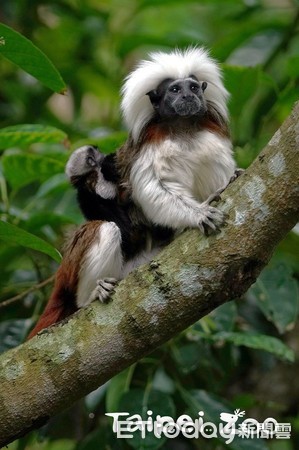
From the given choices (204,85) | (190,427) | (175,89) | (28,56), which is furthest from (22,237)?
(190,427)

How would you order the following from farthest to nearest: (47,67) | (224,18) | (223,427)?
1. (224,18)
2. (223,427)
3. (47,67)

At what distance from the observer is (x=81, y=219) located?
4348mm

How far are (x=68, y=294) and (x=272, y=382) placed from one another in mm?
2061

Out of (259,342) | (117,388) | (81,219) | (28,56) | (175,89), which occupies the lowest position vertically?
(117,388)

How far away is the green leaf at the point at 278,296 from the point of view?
4.03 metres

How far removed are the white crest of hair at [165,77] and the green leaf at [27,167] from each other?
54cm

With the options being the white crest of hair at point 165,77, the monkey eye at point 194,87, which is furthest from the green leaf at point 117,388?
the monkey eye at point 194,87

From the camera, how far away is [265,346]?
371 centimetres

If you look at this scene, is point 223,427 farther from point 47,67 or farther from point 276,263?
point 47,67

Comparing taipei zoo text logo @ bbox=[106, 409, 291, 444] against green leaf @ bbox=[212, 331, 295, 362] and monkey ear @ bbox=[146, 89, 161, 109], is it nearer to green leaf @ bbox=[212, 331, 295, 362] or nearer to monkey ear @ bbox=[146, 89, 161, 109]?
green leaf @ bbox=[212, 331, 295, 362]

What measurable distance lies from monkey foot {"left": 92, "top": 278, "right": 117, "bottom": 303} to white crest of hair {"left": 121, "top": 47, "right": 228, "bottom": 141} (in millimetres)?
810

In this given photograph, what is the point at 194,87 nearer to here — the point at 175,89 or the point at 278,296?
the point at 175,89

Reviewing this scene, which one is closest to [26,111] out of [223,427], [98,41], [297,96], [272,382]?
[98,41]

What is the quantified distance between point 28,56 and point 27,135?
0.65 meters
